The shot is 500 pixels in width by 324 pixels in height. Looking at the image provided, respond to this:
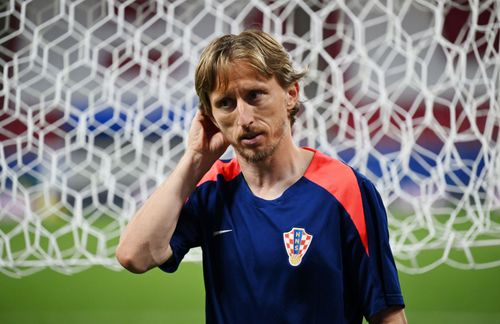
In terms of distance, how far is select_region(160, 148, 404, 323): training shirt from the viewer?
90 centimetres

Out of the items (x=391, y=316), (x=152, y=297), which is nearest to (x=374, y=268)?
(x=391, y=316)

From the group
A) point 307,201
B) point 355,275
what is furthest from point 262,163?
point 355,275

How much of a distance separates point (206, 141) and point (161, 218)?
178 millimetres

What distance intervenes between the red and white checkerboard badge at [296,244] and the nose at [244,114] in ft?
0.70

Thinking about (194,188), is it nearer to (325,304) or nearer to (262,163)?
(262,163)

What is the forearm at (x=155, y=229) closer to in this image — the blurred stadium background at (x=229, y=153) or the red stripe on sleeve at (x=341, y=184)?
the red stripe on sleeve at (x=341, y=184)

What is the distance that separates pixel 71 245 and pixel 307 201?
6.65 feet

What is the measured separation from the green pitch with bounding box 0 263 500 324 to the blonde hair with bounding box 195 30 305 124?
1195mm

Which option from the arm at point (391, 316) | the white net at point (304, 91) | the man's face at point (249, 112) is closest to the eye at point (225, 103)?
the man's face at point (249, 112)

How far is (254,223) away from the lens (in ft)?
3.16

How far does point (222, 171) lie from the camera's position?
1050 millimetres

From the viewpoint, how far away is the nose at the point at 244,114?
0.92 metres

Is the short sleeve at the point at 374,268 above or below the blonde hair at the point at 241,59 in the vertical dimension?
below

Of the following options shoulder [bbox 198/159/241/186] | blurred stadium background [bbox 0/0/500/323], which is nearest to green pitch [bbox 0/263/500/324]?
blurred stadium background [bbox 0/0/500/323]
